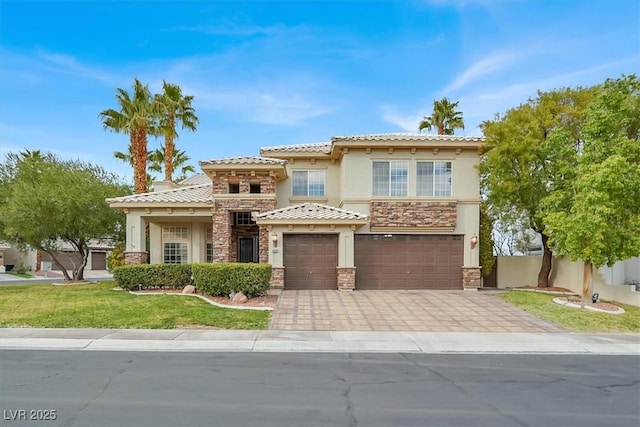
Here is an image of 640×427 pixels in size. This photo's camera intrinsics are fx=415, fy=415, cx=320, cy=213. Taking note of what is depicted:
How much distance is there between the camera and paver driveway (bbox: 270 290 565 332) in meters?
11.9

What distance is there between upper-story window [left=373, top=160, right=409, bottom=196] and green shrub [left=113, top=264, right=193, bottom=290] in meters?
9.34

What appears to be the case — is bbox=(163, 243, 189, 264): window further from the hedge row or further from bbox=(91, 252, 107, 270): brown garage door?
bbox=(91, 252, 107, 270): brown garage door

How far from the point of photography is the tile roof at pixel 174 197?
1967 centimetres

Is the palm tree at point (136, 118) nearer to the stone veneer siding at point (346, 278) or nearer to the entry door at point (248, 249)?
the entry door at point (248, 249)

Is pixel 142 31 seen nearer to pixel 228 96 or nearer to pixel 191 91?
pixel 228 96

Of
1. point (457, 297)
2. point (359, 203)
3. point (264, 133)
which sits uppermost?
point (264, 133)

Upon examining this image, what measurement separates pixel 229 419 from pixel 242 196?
14835 mm

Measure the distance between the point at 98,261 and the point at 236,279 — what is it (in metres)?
39.2

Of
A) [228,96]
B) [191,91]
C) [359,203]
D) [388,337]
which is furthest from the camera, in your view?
[191,91]

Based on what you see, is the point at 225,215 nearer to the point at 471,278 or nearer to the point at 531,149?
the point at 471,278

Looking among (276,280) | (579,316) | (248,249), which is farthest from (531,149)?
Answer: (248,249)

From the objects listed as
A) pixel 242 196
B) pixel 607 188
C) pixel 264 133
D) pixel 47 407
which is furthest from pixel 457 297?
pixel 264 133

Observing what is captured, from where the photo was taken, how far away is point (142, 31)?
15.9 metres

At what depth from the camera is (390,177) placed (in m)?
19.4
